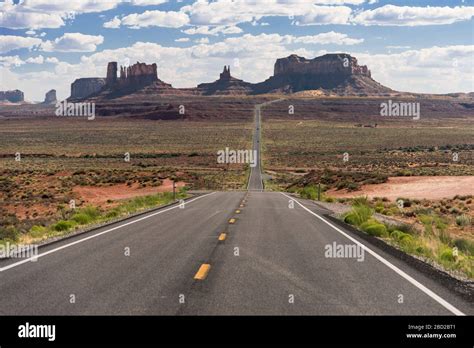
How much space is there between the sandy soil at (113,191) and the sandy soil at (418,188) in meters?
15.7

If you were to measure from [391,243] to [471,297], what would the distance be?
6.71 meters

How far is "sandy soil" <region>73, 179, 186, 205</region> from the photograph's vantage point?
45750mm

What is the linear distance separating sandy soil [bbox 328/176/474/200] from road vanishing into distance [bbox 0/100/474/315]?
24.0m

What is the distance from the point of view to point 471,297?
28.3 ft

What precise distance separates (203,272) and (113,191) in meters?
42.5

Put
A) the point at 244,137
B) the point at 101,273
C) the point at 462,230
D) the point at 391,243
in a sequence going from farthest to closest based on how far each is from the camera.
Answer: the point at 244,137, the point at 462,230, the point at 391,243, the point at 101,273

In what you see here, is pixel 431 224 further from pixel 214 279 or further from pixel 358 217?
pixel 214 279

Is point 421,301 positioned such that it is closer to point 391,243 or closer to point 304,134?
point 391,243

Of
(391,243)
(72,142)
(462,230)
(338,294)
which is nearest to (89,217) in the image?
(391,243)

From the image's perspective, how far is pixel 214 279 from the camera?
31.3 ft

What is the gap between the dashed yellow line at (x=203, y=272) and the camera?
31.8ft
